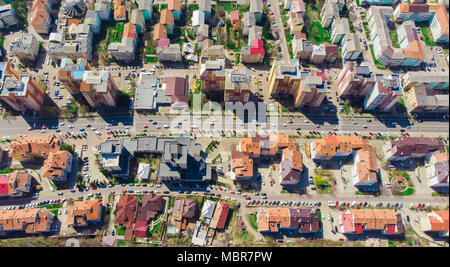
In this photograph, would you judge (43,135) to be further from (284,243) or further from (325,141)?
(325,141)

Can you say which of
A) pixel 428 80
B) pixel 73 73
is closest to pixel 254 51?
pixel 428 80

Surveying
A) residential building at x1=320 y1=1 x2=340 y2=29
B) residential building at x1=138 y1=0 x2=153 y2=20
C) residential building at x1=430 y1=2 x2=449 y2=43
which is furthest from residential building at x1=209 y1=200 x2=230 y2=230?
residential building at x1=430 y1=2 x2=449 y2=43

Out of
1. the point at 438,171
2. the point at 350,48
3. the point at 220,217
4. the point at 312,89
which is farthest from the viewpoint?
the point at 350,48

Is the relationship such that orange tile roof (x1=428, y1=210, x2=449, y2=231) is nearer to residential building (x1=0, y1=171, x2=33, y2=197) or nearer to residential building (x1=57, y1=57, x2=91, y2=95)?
residential building (x1=57, y1=57, x2=91, y2=95)

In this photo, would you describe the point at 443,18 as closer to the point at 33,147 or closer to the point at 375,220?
the point at 375,220
